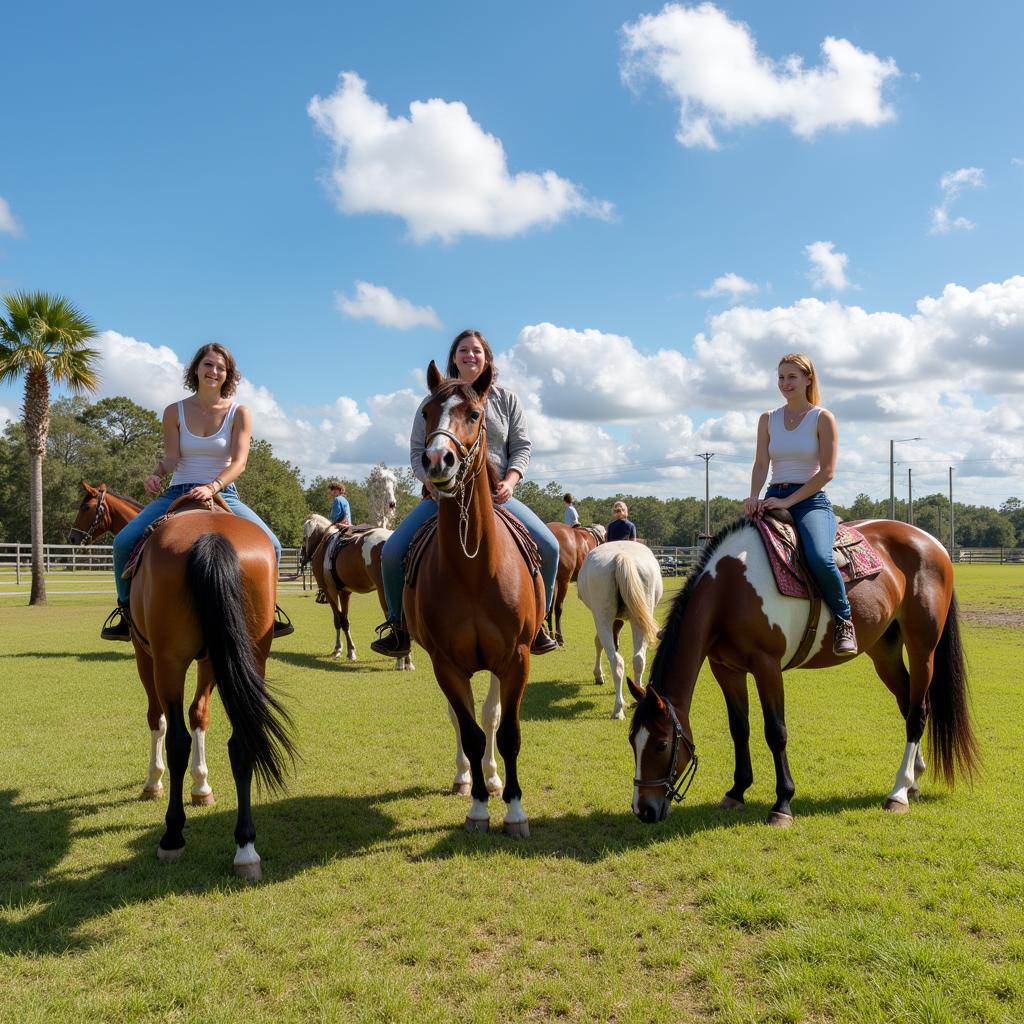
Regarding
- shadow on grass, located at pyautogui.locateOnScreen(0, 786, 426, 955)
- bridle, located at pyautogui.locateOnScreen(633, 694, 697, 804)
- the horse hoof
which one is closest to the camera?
shadow on grass, located at pyautogui.locateOnScreen(0, 786, 426, 955)

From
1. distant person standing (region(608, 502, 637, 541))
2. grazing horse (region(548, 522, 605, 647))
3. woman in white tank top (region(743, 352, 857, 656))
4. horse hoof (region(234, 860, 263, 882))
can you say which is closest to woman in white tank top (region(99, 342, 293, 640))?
horse hoof (region(234, 860, 263, 882))

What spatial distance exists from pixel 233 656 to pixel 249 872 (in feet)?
4.01

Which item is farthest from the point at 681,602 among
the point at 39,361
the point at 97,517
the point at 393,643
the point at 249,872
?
the point at 39,361

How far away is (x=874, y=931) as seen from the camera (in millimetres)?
3273

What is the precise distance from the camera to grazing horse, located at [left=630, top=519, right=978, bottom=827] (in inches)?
175

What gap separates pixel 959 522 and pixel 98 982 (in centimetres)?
14521

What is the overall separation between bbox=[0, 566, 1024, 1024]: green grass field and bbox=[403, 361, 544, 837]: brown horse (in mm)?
624

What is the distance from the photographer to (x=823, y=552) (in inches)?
192

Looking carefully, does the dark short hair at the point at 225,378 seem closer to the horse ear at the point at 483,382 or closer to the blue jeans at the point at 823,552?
the horse ear at the point at 483,382

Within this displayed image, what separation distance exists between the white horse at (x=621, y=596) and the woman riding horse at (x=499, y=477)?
2.94 m

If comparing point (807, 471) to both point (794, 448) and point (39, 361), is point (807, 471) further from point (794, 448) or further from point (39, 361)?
point (39, 361)

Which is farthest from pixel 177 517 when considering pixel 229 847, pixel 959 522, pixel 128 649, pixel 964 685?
pixel 959 522

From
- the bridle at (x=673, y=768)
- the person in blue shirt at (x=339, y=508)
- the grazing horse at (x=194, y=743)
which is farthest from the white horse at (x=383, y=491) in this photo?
the bridle at (x=673, y=768)

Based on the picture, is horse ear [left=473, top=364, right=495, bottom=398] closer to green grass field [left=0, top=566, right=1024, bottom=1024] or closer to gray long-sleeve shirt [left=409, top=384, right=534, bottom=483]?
gray long-sleeve shirt [left=409, top=384, right=534, bottom=483]
